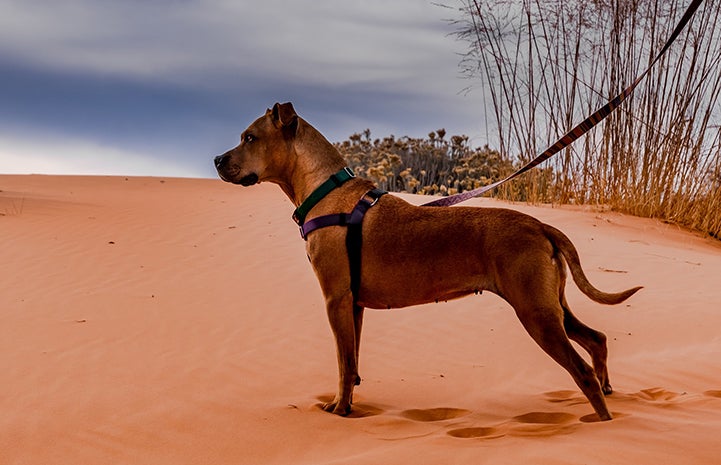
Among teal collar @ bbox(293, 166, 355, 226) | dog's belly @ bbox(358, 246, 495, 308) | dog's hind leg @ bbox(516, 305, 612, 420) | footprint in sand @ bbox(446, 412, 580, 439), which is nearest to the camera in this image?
footprint in sand @ bbox(446, 412, 580, 439)

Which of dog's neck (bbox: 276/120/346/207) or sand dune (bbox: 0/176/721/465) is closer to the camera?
sand dune (bbox: 0/176/721/465)

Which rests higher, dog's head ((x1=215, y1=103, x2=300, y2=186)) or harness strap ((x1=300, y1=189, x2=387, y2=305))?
dog's head ((x1=215, y1=103, x2=300, y2=186))

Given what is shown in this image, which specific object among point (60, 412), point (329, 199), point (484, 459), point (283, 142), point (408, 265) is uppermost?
point (283, 142)

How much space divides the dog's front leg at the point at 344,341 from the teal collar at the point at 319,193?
56 cm

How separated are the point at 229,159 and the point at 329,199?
0.66 meters

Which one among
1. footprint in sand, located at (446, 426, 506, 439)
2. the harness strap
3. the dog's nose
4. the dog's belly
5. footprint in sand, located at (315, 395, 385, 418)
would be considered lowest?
footprint in sand, located at (315, 395, 385, 418)

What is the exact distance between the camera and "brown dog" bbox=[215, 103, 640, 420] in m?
3.41

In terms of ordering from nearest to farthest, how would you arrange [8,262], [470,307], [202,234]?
[470,307]
[8,262]
[202,234]

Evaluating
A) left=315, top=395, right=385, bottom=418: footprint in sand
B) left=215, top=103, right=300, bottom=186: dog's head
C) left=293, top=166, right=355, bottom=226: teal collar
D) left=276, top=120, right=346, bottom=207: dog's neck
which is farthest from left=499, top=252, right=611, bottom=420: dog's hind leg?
left=215, top=103, right=300, bottom=186: dog's head

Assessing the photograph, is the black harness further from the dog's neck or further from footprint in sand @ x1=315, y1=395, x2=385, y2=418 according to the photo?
footprint in sand @ x1=315, y1=395, x2=385, y2=418

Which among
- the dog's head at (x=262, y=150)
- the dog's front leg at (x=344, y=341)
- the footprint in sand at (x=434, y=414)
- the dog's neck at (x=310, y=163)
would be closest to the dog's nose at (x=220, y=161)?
the dog's head at (x=262, y=150)

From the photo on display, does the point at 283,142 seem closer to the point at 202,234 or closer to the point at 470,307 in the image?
the point at 470,307

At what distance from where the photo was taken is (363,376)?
5.07 meters

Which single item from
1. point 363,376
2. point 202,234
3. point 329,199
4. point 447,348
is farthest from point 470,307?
point 202,234
